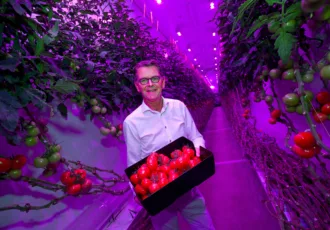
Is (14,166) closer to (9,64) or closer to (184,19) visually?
(9,64)

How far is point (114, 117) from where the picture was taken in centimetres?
239

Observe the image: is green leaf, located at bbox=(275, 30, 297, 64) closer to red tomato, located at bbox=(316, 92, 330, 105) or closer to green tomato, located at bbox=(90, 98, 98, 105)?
red tomato, located at bbox=(316, 92, 330, 105)

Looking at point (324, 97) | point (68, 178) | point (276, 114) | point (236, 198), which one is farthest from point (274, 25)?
point (236, 198)

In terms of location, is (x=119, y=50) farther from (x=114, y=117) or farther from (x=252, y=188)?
(x=252, y=188)

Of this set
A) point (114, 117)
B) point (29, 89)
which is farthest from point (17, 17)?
point (114, 117)

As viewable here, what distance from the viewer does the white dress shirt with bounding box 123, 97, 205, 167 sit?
151 cm

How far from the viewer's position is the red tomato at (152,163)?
4.09 feet

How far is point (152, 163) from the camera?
1.26m

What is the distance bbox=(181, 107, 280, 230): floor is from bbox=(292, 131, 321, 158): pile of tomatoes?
0.75 meters

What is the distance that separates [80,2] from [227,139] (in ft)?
14.0

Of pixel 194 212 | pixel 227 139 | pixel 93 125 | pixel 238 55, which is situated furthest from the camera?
pixel 227 139

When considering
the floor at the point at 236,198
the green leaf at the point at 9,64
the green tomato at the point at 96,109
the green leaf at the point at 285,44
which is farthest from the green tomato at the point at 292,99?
the green tomato at the point at 96,109

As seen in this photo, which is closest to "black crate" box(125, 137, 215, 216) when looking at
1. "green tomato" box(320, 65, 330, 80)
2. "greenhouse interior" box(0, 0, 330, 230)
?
"greenhouse interior" box(0, 0, 330, 230)

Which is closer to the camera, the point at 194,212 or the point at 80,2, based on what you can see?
the point at 194,212
